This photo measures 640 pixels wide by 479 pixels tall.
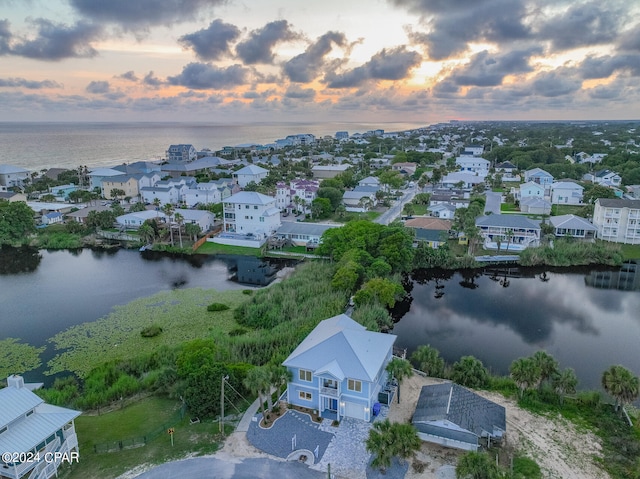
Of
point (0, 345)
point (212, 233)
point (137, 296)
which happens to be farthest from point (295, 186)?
point (0, 345)

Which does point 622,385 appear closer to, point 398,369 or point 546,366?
point 546,366

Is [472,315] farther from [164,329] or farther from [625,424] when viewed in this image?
[164,329]

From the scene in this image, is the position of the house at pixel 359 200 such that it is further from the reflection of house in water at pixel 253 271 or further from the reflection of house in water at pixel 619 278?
the reflection of house in water at pixel 619 278

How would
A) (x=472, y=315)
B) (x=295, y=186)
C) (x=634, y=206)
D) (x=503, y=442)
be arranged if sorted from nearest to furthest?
(x=503, y=442), (x=472, y=315), (x=634, y=206), (x=295, y=186)

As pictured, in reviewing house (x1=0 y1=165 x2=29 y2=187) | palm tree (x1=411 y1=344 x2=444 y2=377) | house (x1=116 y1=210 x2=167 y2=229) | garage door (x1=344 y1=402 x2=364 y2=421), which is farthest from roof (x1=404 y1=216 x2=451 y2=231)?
house (x1=0 y1=165 x2=29 y2=187)

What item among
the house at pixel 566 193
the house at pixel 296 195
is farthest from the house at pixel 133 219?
the house at pixel 566 193
